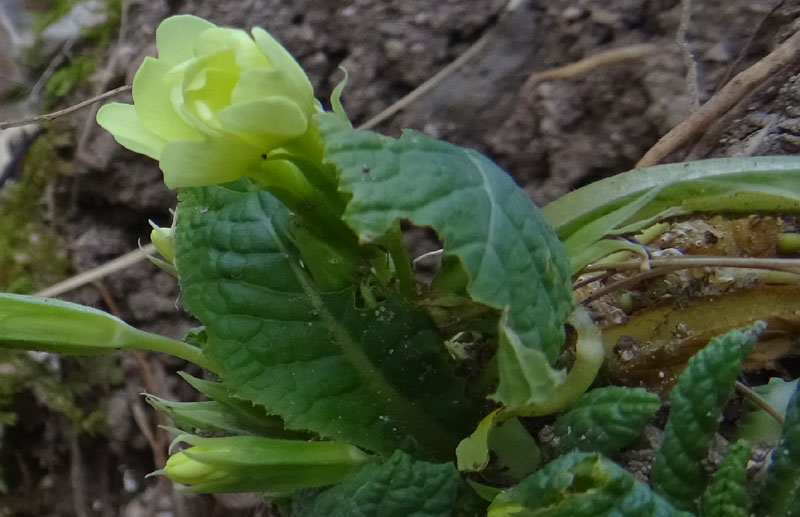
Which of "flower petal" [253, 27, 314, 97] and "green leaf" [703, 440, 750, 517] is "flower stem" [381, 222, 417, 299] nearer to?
"flower petal" [253, 27, 314, 97]

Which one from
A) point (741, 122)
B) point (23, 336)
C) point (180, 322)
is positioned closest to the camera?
point (23, 336)

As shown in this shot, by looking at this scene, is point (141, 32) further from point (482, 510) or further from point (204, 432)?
point (482, 510)

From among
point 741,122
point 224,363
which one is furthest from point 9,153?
point 741,122

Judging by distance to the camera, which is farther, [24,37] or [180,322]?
[24,37]

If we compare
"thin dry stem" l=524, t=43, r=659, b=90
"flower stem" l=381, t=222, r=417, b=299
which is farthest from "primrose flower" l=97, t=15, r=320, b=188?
"thin dry stem" l=524, t=43, r=659, b=90

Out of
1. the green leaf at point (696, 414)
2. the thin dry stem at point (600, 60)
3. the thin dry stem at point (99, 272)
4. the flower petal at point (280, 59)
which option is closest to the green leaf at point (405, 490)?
the green leaf at point (696, 414)

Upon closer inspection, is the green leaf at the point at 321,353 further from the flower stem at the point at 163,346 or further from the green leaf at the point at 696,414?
the green leaf at the point at 696,414

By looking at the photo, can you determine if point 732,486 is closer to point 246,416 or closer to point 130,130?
point 246,416

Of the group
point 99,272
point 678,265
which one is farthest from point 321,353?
point 99,272
